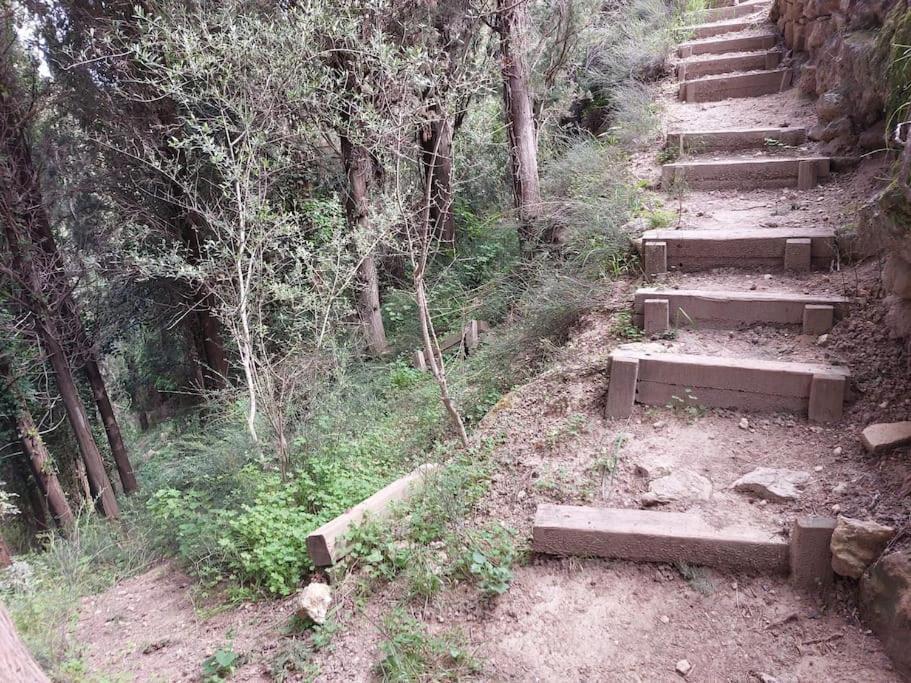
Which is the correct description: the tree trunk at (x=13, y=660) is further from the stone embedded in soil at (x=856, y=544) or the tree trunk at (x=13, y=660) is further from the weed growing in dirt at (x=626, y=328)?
the weed growing in dirt at (x=626, y=328)

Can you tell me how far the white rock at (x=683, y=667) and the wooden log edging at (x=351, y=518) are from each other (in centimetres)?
170

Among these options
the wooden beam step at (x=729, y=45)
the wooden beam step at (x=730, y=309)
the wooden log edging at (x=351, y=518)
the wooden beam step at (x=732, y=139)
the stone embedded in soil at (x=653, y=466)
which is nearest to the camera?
the stone embedded in soil at (x=653, y=466)

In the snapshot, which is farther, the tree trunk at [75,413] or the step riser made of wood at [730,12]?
the step riser made of wood at [730,12]

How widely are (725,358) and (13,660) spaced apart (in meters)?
3.56

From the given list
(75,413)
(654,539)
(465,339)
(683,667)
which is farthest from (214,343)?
(683,667)

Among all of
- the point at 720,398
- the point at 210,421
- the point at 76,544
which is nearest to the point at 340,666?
the point at 720,398

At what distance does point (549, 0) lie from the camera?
8266 millimetres

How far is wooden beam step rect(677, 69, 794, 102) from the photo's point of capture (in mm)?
6727

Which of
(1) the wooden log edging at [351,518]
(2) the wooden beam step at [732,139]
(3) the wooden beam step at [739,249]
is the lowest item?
(1) the wooden log edging at [351,518]

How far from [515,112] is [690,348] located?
13.1ft

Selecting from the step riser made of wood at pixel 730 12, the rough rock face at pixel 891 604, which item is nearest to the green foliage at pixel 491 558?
the rough rock face at pixel 891 604

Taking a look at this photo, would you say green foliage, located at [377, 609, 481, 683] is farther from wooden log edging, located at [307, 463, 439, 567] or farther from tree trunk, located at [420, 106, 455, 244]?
tree trunk, located at [420, 106, 455, 244]

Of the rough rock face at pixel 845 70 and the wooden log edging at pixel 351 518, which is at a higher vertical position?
the rough rock face at pixel 845 70

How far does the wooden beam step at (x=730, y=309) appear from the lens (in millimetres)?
3498
